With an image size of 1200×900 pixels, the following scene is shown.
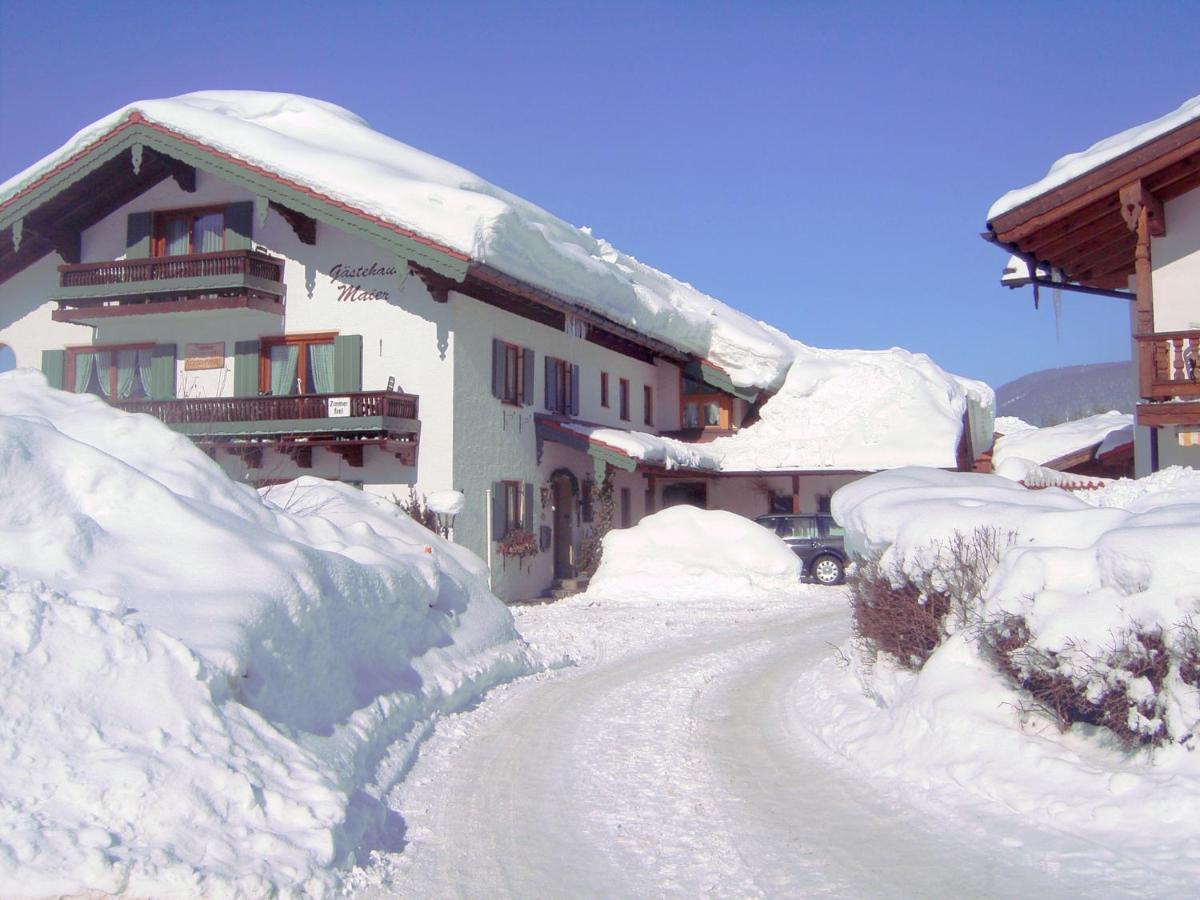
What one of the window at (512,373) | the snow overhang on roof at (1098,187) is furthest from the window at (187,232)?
the snow overhang on roof at (1098,187)

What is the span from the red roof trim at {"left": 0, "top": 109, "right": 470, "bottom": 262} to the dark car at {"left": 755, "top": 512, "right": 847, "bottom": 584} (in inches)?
372

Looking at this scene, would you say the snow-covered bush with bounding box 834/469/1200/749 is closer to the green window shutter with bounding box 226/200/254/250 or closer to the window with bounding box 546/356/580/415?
the window with bounding box 546/356/580/415

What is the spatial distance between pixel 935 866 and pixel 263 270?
21101 mm

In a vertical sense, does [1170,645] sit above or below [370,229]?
below

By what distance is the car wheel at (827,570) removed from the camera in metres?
25.8

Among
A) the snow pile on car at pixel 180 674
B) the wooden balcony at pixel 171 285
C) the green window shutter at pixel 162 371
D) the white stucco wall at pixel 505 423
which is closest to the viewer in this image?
the snow pile on car at pixel 180 674

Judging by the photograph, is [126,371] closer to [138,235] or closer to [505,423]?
[138,235]

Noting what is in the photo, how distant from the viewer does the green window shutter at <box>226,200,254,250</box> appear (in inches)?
989

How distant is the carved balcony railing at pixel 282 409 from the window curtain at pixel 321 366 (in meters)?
1.15

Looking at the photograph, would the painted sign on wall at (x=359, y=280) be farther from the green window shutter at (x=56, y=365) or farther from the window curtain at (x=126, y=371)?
the green window shutter at (x=56, y=365)

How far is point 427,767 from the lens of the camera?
8227mm

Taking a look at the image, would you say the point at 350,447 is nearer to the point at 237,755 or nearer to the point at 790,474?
the point at 790,474

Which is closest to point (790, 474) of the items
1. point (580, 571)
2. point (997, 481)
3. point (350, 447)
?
point (580, 571)

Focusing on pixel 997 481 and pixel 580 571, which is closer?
pixel 997 481
